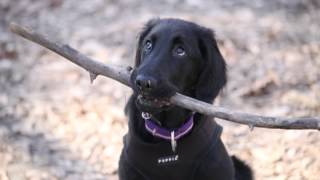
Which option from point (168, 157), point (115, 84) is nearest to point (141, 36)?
point (168, 157)

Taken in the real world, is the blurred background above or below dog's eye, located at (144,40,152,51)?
below

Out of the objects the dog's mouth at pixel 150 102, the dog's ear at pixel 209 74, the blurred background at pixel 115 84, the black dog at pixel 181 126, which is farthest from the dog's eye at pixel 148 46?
the blurred background at pixel 115 84

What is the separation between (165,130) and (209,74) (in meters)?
0.43

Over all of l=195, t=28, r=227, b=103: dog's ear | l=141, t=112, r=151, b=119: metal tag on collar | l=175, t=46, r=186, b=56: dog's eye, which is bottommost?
l=141, t=112, r=151, b=119: metal tag on collar

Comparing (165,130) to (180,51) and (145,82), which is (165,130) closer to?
(180,51)

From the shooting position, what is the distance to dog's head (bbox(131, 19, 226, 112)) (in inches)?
144

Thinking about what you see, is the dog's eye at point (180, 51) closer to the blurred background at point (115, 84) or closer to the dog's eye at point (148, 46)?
the dog's eye at point (148, 46)

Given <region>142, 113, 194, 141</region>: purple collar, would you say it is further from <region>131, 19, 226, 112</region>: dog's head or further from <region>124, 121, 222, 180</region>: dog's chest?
<region>131, 19, 226, 112</region>: dog's head

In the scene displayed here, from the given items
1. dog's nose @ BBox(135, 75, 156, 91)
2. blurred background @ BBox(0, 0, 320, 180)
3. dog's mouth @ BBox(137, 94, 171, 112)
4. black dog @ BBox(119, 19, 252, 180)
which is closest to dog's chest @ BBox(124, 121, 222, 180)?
black dog @ BBox(119, 19, 252, 180)

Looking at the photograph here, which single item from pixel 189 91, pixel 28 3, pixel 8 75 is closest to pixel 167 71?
pixel 189 91

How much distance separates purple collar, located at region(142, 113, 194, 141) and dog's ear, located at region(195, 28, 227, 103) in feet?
0.61

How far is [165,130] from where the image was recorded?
4.19m

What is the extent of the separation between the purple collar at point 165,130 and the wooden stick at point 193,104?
1.45 feet

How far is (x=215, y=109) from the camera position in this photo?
11.4 ft
